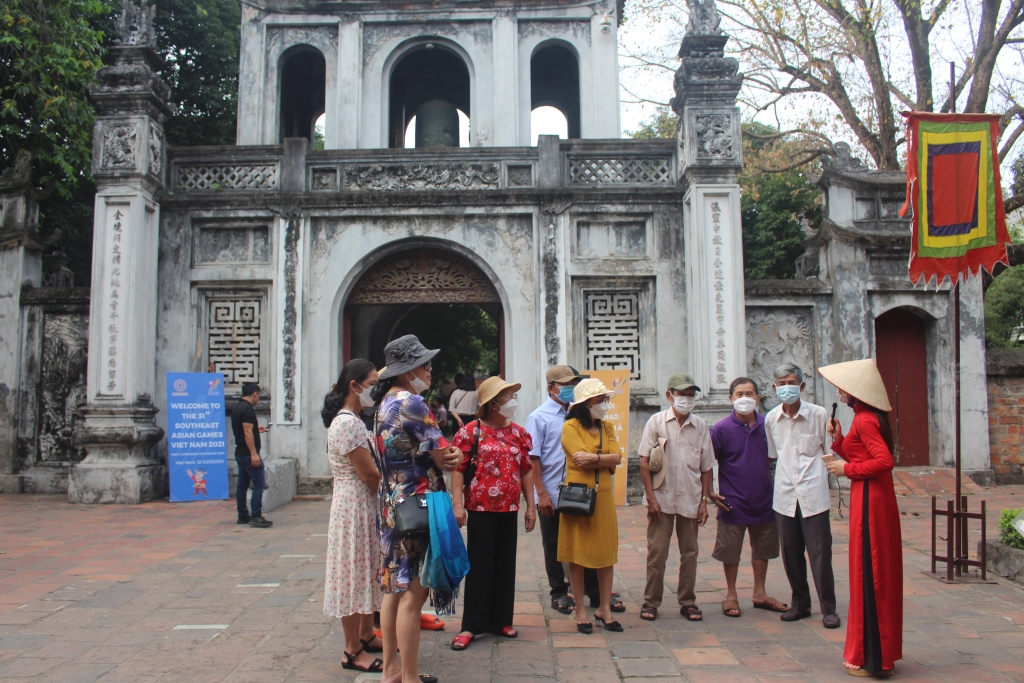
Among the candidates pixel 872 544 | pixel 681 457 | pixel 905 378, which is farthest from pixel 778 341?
pixel 872 544

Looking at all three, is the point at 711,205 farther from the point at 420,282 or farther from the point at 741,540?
the point at 741,540

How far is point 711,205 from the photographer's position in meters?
9.59

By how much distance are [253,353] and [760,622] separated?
300 inches

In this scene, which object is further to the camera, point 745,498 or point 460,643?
point 745,498

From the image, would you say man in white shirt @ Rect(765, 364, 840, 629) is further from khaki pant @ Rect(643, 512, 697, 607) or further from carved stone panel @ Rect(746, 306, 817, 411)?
carved stone panel @ Rect(746, 306, 817, 411)

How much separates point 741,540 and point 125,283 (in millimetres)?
8135

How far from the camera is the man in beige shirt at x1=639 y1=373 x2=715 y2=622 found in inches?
195

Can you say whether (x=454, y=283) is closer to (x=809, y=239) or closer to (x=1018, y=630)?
(x=809, y=239)

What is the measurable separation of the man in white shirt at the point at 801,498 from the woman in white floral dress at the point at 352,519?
2634 millimetres

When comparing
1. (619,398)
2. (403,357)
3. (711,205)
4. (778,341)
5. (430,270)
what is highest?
(711,205)

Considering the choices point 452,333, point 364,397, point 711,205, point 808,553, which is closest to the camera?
point 364,397

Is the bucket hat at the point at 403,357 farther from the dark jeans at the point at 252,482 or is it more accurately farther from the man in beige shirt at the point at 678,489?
the dark jeans at the point at 252,482

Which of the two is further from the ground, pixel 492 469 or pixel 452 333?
pixel 452 333

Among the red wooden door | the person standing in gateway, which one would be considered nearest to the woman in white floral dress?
the person standing in gateway
